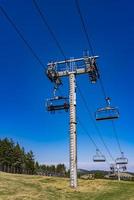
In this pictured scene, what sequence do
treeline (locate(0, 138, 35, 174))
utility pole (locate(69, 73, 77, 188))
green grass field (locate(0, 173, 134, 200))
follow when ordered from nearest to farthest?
green grass field (locate(0, 173, 134, 200)), utility pole (locate(69, 73, 77, 188)), treeline (locate(0, 138, 35, 174))

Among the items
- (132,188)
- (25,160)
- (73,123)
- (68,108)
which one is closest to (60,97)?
(68,108)

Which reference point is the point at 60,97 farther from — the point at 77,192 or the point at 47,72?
the point at 77,192

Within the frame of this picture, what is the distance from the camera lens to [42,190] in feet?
106

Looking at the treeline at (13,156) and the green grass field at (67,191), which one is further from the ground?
the treeline at (13,156)

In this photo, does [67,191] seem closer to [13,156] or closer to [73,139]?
[73,139]

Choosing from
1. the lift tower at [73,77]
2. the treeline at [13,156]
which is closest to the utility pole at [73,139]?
the lift tower at [73,77]

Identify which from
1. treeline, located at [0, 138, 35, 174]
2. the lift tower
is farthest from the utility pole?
treeline, located at [0, 138, 35, 174]

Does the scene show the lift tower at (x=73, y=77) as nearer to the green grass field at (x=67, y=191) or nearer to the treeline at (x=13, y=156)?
the green grass field at (x=67, y=191)

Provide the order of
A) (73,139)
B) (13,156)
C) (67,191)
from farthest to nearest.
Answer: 1. (13,156)
2. (73,139)
3. (67,191)

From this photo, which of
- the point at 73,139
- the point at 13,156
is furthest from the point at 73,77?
the point at 13,156

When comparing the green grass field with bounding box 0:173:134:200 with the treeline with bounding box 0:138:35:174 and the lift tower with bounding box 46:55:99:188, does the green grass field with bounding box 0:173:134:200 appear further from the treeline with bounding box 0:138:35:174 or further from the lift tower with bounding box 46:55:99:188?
the treeline with bounding box 0:138:35:174

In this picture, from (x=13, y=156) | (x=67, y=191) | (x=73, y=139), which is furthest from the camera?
(x=13, y=156)

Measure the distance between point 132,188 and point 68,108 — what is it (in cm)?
1047

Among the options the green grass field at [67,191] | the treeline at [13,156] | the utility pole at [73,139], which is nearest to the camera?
the green grass field at [67,191]
